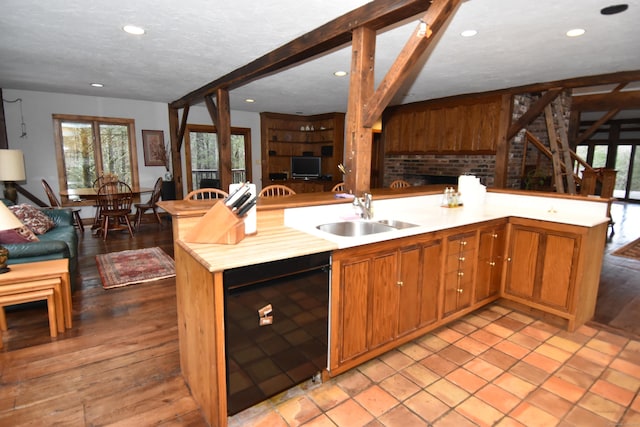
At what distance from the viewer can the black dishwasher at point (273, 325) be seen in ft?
5.19

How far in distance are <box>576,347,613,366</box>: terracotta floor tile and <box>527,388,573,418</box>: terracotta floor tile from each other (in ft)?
2.01

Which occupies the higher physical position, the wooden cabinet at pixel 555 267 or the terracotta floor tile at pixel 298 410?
the wooden cabinet at pixel 555 267

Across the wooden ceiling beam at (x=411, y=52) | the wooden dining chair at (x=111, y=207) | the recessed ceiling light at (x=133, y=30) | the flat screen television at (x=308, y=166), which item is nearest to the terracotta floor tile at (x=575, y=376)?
the wooden ceiling beam at (x=411, y=52)

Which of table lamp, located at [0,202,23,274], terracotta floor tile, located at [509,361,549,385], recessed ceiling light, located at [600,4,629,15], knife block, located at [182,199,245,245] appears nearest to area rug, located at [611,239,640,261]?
recessed ceiling light, located at [600,4,629,15]

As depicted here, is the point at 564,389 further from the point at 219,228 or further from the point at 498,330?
the point at 219,228

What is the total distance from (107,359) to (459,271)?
2.60 m

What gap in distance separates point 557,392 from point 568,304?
0.95 metres

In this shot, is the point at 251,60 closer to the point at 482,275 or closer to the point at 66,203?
the point at 482,275

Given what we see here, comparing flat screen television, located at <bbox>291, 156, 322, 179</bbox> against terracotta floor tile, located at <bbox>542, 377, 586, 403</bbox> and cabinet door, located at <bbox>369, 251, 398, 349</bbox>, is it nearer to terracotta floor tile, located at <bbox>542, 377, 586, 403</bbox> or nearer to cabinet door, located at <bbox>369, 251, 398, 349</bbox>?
cabinet door, located at <bbox>369, 251, 398, 349</bbox>

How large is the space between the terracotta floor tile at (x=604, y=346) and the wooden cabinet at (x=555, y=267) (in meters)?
0.16

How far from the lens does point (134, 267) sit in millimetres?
4043

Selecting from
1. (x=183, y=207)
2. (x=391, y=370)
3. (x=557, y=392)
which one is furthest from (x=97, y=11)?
(x=557, y=392)

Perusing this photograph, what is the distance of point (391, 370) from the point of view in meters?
2.17

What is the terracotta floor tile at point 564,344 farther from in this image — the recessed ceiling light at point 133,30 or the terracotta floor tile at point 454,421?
the recessed ceiling light at point 133,30
